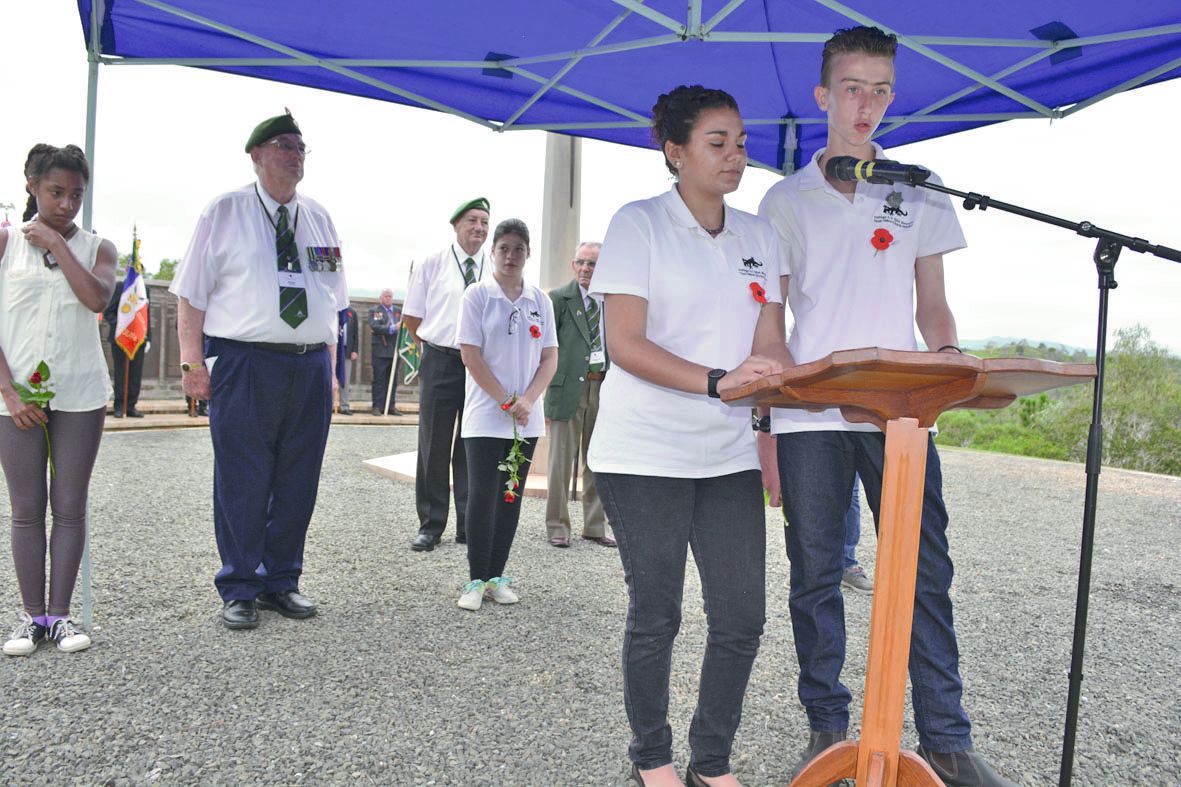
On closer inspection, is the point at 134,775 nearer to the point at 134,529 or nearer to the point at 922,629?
the point at 922,629

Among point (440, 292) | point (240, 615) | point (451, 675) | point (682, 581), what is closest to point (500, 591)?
point (451, 675)

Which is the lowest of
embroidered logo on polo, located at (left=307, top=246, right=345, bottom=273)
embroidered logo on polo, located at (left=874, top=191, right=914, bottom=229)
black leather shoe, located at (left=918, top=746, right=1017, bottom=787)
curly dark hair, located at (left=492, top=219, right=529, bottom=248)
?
black leather shoe, located at (left=918, top=746, right=1017, bottom=787)

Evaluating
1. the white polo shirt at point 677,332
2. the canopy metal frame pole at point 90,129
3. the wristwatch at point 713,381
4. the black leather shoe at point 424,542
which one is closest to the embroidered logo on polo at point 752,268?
the white polo shirt at point 677,332

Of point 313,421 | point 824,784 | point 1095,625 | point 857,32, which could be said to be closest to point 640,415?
point 824,784

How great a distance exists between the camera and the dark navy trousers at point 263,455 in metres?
4.29

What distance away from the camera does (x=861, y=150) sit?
2783 millimetres

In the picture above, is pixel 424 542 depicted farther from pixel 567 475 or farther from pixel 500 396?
pixel 500 396

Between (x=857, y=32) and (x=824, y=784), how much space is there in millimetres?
2016

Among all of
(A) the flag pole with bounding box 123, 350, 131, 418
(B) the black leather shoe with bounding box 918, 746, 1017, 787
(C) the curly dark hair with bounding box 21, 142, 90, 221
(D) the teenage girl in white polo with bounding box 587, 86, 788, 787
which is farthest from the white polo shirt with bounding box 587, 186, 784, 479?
(A) the flag pole with bounding box 123, 350, 131, 418

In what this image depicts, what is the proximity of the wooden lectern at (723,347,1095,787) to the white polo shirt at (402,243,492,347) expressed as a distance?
13.6ft

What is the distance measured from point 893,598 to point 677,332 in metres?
0.90

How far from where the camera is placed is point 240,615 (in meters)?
4.31

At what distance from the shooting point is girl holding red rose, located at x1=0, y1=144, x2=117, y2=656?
388 centimetres

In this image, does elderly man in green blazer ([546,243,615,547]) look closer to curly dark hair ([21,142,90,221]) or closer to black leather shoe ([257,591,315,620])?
black leather shoe ([257,591,315,620])
